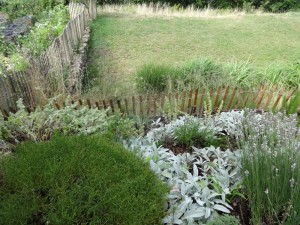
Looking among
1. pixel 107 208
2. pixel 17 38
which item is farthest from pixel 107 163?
pixel 17 38

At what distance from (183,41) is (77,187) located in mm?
8702

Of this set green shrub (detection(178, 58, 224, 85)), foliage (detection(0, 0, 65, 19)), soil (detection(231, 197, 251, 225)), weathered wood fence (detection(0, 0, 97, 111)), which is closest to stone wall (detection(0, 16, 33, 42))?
foliage (detection(0, 0, 65, 19))

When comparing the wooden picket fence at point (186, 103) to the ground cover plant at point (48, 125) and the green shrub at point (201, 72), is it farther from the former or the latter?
the green shrub at point (201, 72)

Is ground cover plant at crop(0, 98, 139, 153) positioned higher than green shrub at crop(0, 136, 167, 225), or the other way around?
green shrub at crop(0, 136, 167, 225)

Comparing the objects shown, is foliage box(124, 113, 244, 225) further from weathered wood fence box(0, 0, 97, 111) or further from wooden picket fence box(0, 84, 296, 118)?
weathered wood fence box(0, 0, 97, 111)

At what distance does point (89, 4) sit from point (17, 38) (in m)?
5.41

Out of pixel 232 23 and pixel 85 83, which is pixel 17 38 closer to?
pixel 85 83

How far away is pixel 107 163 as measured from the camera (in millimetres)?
A: 2416

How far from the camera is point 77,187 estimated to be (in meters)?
2.15

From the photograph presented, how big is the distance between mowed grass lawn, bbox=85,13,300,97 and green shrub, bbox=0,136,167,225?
3.75 m

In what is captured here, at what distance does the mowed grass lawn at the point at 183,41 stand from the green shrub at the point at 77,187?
3.75 meters

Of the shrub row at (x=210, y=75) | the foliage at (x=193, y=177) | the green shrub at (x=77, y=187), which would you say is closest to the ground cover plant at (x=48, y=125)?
the foliage at (x=193, y=177)

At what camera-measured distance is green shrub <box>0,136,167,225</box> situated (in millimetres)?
2025

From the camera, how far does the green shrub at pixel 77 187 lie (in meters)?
2.03
